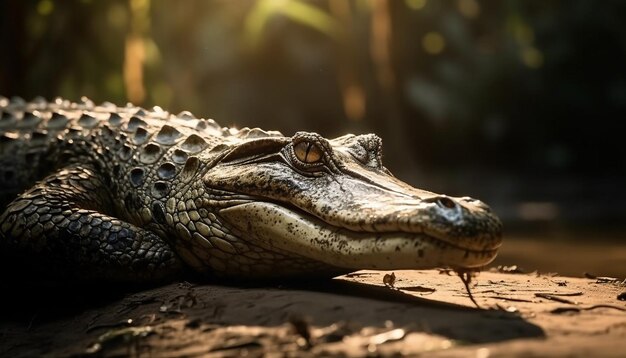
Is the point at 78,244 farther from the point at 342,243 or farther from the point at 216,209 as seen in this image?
the point at 342,243

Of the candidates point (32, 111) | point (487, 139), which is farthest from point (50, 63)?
point (487, 139)

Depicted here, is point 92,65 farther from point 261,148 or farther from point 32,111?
point 261,148

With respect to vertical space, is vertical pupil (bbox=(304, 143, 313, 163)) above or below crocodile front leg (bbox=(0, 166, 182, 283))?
above

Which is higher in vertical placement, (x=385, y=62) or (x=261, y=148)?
(x=385, y=62)

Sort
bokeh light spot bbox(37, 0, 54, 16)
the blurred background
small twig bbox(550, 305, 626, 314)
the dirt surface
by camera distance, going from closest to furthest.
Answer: the dirt surface
small twig bbox(550, 305, 626, 314)
bokeh light spot bbox(37, 0, 54, 16)
the blurred background

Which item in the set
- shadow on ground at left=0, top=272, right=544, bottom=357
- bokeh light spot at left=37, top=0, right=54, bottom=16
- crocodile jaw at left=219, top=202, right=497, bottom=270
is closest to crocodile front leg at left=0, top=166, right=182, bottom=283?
shadow on ground at left=0, top=272, right=544, bottom=357

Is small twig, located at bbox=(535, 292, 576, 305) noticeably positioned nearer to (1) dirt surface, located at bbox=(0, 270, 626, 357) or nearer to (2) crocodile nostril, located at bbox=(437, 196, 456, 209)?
(1) dirt surface, located at bbox=(0, 270, 626, 357)

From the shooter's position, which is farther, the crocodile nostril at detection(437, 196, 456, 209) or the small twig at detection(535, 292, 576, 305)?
the small twig at detection(535, 292, 576, 305)

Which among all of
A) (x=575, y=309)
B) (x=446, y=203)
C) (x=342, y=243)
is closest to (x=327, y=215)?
(x=342, y=243)
